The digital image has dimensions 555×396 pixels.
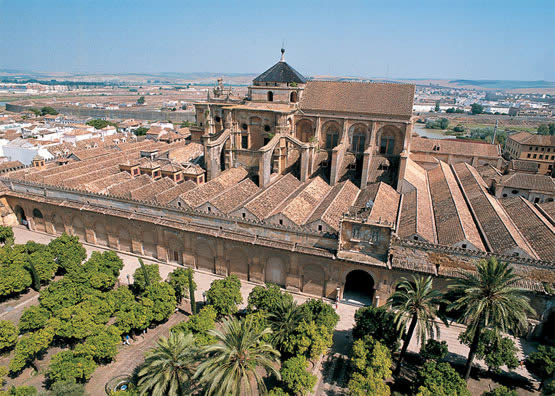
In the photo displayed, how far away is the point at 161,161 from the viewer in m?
50.6

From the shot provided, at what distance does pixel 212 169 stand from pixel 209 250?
1316 centimetres

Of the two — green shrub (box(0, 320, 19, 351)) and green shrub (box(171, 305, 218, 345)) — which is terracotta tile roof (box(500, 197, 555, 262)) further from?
green shrub (box(0, 320, 19, 351))

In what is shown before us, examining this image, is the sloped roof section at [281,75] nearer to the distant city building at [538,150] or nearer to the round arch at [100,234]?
the round arch at [100,234]

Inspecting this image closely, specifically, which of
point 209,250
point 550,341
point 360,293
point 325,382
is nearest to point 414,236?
point 360,293

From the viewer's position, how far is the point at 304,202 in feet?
120

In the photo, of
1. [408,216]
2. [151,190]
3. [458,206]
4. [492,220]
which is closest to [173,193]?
[151,190]

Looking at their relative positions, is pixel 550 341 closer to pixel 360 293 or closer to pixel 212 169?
pixel 360 293

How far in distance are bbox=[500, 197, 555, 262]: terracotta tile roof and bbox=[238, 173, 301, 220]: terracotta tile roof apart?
76.9 feet

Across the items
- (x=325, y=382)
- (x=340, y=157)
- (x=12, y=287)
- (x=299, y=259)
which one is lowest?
(x=325, y=382)

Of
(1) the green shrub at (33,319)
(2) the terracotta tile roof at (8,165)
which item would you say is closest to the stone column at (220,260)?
(1) the green shrub at (33,319)

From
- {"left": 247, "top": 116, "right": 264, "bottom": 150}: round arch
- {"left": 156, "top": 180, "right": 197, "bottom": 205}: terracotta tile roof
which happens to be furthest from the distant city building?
{"left": 156, "top": 180, "right": 197, "bottom": 205}: terracotta tile roof

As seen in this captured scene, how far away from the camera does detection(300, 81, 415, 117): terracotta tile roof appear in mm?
43969

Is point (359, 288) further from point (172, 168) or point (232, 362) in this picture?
point (172, 168)

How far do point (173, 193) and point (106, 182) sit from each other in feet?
35.5
